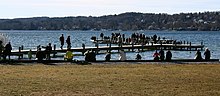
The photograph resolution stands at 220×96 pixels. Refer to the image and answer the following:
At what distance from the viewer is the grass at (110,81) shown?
2056 centimetres

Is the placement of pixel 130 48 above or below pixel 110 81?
above

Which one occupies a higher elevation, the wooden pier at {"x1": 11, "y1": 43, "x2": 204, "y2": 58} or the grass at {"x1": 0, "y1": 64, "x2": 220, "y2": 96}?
the wooden pier at {"x1": 11, "y1": 43, "x2": 204, "y2": 58}

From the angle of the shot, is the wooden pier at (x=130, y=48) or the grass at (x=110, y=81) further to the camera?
the wooden pier at (x=130, y=48)

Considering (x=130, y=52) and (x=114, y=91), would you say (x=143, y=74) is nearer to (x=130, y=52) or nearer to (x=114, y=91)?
(x=114, y=91)

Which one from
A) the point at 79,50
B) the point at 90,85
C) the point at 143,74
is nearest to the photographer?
the point at 90,85

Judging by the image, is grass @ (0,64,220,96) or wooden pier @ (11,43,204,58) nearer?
grass @ (0,64,220,96)

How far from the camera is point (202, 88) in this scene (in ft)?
72.1

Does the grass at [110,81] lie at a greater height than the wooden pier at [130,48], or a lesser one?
lesser

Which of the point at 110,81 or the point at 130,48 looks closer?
the point at 110,81

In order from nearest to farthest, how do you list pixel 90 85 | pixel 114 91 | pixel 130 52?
1. pixel 114 91
2. pixel 90 85
3. pixel 130 52

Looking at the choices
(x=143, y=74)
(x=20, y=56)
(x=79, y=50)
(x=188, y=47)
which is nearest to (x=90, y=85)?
(x=143, y=74)

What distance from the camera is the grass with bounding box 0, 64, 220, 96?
20.6m

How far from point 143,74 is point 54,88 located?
275 inches

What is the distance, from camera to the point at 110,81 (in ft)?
78.6
